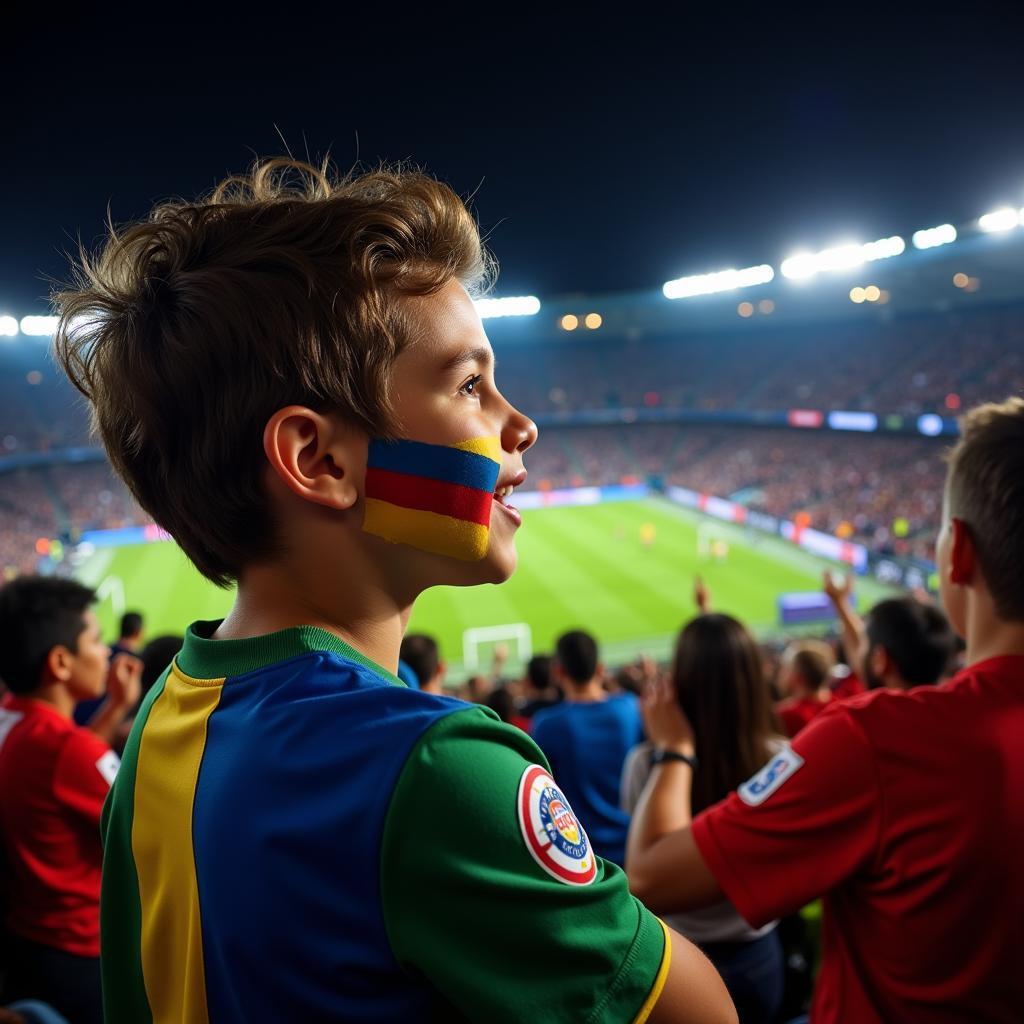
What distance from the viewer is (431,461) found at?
1.29 m

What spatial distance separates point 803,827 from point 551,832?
113cm

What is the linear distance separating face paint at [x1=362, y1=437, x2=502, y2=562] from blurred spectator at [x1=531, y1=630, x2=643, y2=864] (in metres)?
3.43

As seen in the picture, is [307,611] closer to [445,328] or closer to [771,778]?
[445,328]

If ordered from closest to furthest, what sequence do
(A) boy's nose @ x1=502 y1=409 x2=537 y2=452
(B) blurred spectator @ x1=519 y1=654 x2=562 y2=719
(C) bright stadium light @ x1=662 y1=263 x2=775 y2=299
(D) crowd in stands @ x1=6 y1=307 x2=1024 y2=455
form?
(A) boy's nose @ x1=502 y1=409 x2=537 y2=452 < (B) blurred spectator @ x1=519 y1=654 x2=562 y2=719 < (D) crowd in stands @ x1=6 y1=307 x2=1024 y2=455 < (C) bright stadium light @ x1=662 y1=263 x2=775 y2=299

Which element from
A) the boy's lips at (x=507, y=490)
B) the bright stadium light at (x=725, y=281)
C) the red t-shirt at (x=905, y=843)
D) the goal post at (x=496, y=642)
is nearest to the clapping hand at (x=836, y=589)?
the red t-shirt at (x=905, y=843)

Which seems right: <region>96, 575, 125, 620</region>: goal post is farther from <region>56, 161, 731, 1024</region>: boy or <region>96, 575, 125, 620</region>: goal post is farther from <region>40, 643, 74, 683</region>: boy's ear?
<region>56, 161, 731, 1024</region>: boy

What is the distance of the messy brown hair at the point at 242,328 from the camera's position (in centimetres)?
122

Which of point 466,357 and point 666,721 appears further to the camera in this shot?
point 666,721

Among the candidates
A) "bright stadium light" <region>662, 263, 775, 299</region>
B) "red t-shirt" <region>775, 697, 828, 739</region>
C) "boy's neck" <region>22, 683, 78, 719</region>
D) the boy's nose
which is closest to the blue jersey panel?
the boy's nose

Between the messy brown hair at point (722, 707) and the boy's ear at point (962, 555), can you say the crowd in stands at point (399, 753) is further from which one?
the messy brown hair at point (722, 707)

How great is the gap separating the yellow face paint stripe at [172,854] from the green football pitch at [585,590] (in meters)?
18.9

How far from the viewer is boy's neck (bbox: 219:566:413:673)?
1270 mm

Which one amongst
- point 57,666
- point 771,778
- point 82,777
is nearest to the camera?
point 771,778

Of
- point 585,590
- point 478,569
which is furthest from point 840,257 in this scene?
point 478,569
